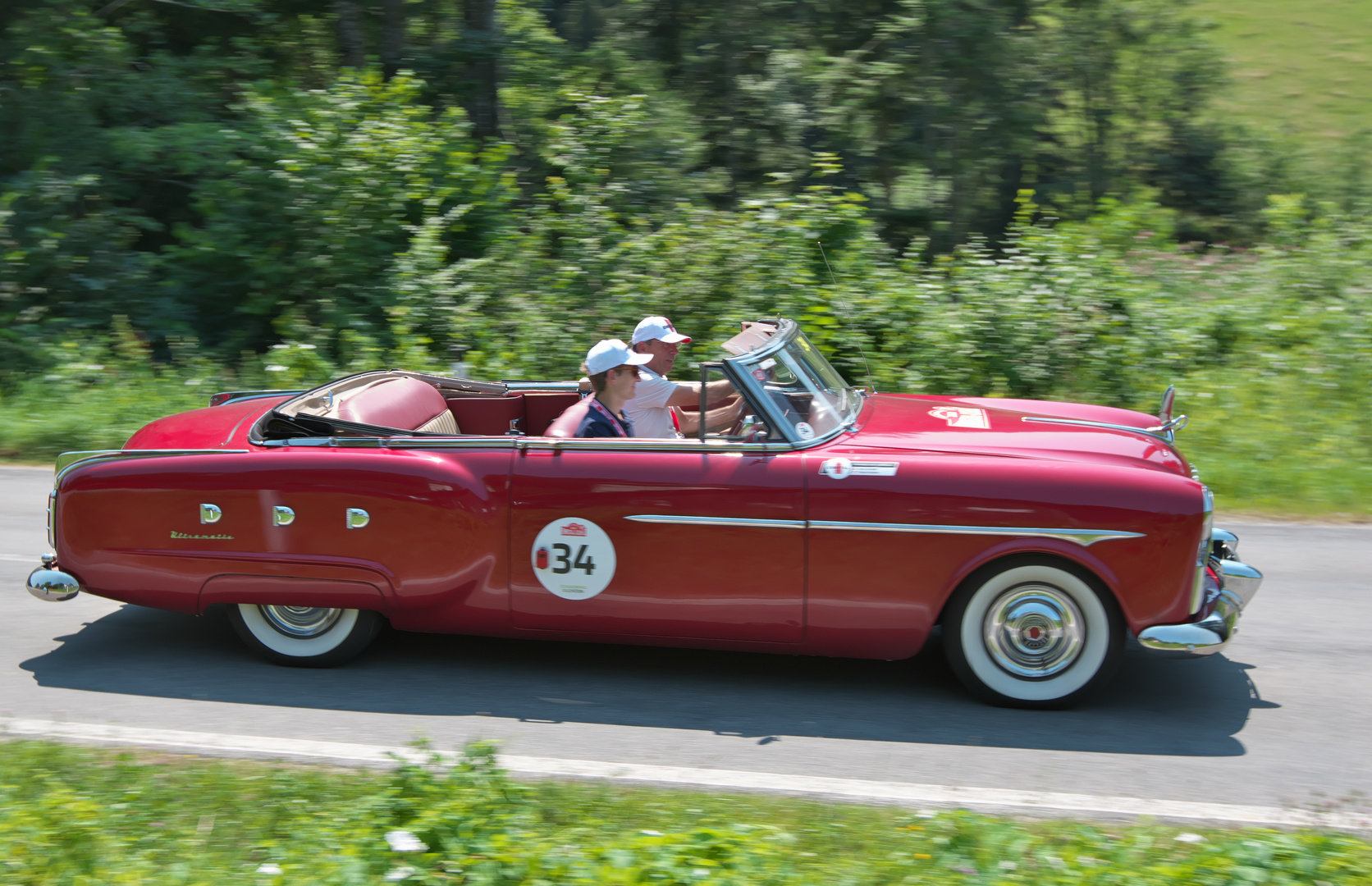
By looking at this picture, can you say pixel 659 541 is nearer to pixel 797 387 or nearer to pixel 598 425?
pixel 598 425

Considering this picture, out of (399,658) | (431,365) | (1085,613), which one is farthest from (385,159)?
(1085,613)

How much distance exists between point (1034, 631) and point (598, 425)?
6.55 ft

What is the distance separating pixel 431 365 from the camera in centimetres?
1013

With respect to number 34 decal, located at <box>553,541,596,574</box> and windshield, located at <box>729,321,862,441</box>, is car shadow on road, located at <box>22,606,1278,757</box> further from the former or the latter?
windshield, located at <box>729,321,862,441</box>

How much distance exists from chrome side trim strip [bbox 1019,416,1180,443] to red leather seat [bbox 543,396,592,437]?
1.98m

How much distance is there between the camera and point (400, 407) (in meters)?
5.55

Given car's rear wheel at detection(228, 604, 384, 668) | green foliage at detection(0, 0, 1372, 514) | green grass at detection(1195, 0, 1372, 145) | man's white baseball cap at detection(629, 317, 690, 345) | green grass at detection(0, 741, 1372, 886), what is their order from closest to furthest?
green grass at detection(0, 741, 1372, 886) → car's rear wheel at detection(228, 604, 384, 668) → man's white baseball cap at detection(629, 317, 690, 345) → green foliage at detection(0, 0, 1372, 514) → green grass at detection(1195, 0, 1372, 145)

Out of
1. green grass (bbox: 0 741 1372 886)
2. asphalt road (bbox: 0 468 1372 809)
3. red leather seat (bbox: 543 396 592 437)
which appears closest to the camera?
green grass (bbox: 0 741 1372 886)

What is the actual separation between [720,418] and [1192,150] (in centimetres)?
2087

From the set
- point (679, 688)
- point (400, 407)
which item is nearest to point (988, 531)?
point (679, 688)

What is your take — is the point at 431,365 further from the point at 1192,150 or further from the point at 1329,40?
A: the point at 1329,40

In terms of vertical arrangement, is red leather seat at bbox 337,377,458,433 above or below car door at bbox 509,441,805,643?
above

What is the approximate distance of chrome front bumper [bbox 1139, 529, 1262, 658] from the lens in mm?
4527

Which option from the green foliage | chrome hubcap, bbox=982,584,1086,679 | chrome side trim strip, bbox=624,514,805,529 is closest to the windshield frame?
chrome side trim strip, bbox=624,514,805,529
